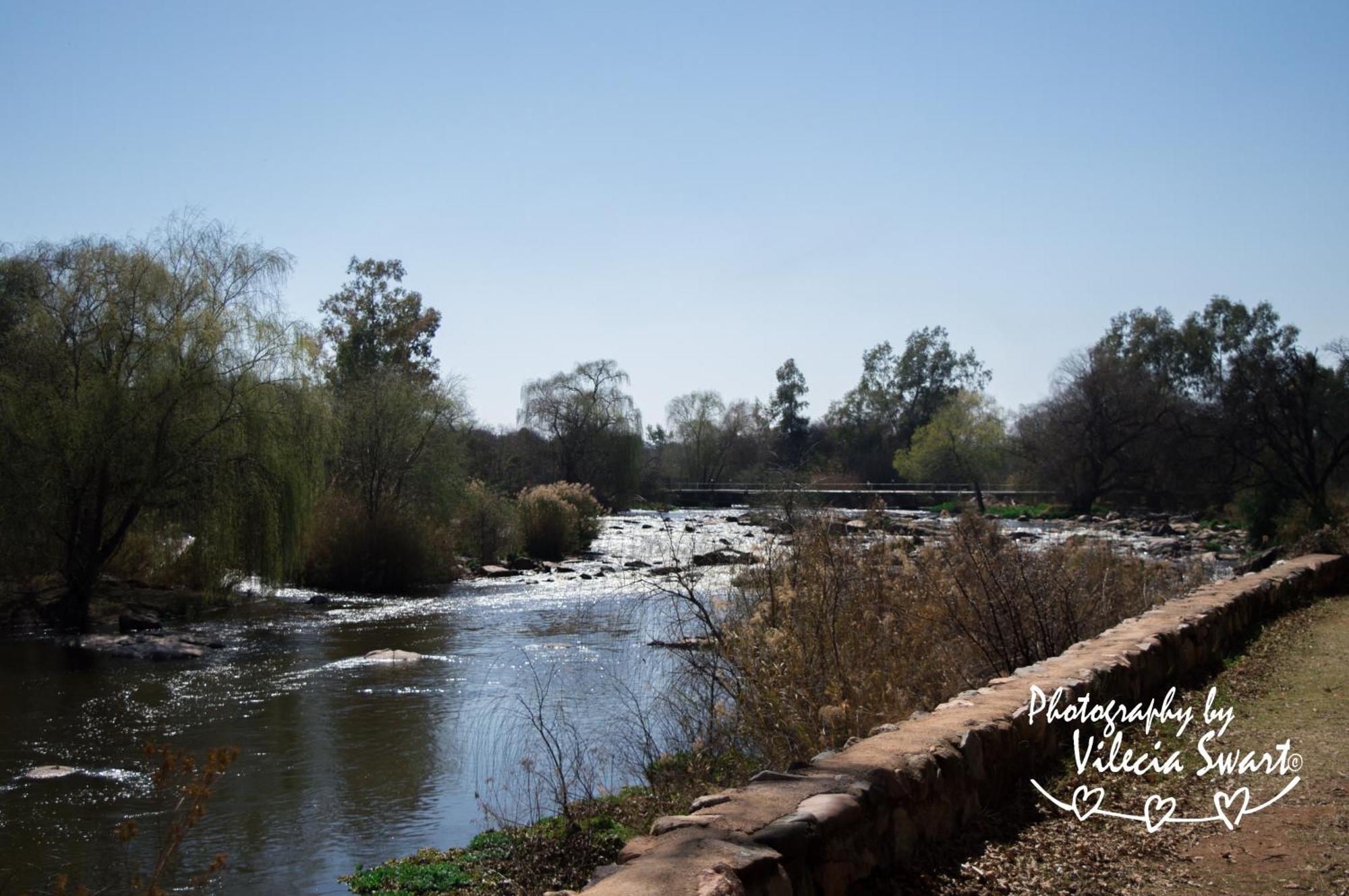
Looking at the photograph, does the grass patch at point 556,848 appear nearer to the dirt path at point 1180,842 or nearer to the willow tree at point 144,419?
the dirt path at point 1180,842

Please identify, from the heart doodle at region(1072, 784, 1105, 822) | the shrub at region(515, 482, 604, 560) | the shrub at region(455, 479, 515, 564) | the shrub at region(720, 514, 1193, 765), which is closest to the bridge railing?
the shrub at region(515, 482, 604, 560)

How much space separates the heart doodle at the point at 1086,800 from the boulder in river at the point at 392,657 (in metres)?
12.8

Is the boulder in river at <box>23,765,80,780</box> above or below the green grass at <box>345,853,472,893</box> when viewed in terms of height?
above

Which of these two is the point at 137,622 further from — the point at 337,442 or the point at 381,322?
the point at 381,322

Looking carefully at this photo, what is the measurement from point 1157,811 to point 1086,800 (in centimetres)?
35

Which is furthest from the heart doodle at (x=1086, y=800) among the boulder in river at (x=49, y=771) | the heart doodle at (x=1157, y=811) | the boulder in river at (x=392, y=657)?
the boulder in river at (x=392, y=657)

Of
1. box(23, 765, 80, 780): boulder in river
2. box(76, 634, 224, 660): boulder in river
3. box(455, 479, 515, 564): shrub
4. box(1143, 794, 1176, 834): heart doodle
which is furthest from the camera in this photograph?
box(455, 479, 515, 564): shrub

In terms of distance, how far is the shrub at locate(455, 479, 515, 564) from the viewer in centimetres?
3228

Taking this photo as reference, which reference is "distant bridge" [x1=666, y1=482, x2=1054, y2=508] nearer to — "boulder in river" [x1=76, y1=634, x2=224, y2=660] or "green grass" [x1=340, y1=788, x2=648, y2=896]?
"boulder in river" [x1=76, y1=634, x2=224, y2=660]

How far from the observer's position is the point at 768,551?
10188mm

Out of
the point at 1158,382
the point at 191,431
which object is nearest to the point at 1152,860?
the point at 191,431

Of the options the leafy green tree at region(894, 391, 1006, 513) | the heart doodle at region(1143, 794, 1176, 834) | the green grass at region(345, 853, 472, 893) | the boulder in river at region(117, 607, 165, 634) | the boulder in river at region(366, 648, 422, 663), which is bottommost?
the green grass at region(345, 853, 472, 893)

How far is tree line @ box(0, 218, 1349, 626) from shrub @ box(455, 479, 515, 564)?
8 centimetres

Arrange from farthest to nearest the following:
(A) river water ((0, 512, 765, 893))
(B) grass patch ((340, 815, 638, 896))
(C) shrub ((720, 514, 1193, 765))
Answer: (A) river water ((0, 512, 765, 893)), (C) shrub ((720, 514, 1193, 765)), (B) grass patch ((340, 815, 638, 896))
